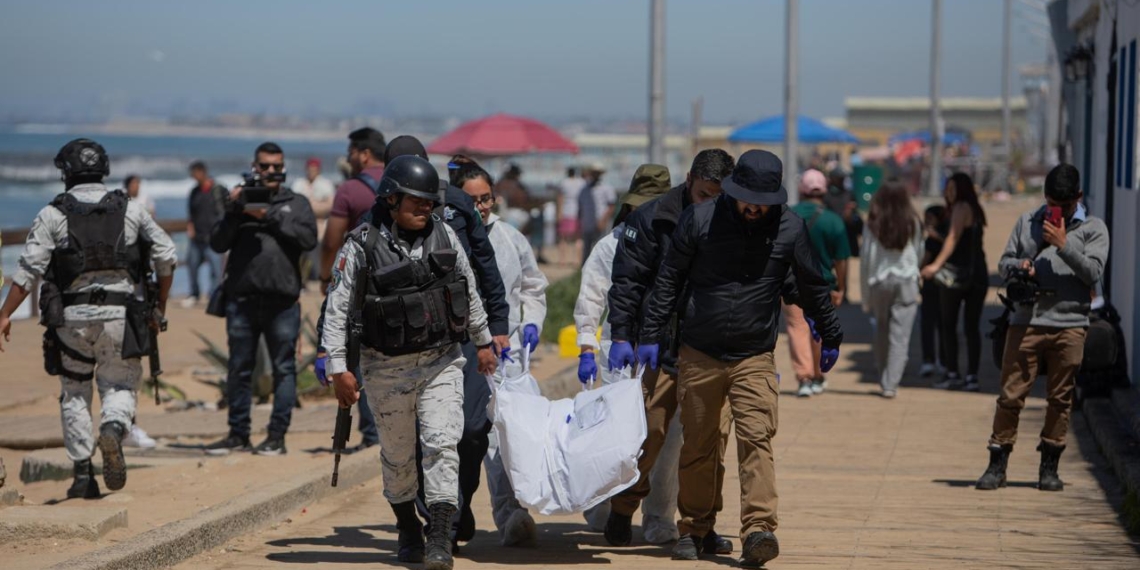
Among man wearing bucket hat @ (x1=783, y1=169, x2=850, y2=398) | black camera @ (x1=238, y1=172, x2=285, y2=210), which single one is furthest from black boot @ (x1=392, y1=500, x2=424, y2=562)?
man wearing bucket hat @ (x1=783, y1=169, x2=850, y2=398)

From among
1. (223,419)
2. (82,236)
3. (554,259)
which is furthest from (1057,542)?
(554,259)

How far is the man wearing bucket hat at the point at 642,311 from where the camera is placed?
7.13 meters

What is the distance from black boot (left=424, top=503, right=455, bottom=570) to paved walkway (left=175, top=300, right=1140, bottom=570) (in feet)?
1.12

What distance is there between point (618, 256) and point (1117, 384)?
5410mm

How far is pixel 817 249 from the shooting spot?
12438 millimetres

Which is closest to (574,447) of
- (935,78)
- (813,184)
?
(813,184)

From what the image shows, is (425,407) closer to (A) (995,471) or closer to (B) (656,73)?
(A) (995,471)

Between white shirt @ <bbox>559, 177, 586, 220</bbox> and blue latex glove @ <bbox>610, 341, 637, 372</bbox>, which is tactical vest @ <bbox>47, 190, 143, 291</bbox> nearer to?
blue latex glove @ <bbox>610, 341, 637, 372</bbox>

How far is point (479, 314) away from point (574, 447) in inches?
27.9

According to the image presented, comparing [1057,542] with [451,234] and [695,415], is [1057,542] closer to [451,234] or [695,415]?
[695,415]

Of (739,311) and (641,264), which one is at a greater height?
(641,264)

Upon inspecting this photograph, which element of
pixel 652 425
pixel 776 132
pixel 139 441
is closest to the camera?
pixel 652 425

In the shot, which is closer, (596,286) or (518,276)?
(596,286)

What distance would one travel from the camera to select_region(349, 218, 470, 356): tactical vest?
257 inches
